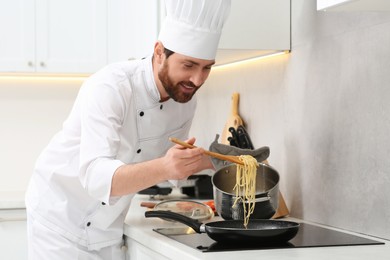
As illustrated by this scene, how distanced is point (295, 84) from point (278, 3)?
0.29 metres

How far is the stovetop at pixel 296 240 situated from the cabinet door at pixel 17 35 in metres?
1.72

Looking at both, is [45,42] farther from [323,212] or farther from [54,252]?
[323,212]

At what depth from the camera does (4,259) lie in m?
3.13

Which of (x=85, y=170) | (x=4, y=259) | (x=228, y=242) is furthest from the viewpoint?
(x=4, y=259)

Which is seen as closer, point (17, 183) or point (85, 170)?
point (85, 170)

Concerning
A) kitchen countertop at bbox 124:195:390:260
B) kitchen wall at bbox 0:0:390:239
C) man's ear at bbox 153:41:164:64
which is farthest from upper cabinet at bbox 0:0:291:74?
kitchen countertop at bbox 124:195:390:260

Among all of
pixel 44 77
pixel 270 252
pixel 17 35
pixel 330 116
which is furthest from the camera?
pixel 44 77

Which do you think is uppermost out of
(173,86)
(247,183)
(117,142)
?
(173,86)

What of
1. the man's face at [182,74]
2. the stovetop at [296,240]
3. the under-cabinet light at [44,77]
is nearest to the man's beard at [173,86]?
the man's face at [182,74]

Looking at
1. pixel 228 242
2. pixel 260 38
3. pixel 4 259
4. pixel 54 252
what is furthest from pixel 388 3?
pixel 4 259

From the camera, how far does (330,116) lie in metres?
2.18

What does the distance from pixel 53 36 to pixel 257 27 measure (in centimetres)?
141

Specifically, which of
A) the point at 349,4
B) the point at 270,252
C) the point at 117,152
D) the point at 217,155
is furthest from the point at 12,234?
the point at 349,4

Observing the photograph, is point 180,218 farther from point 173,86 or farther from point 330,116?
point 330,116
